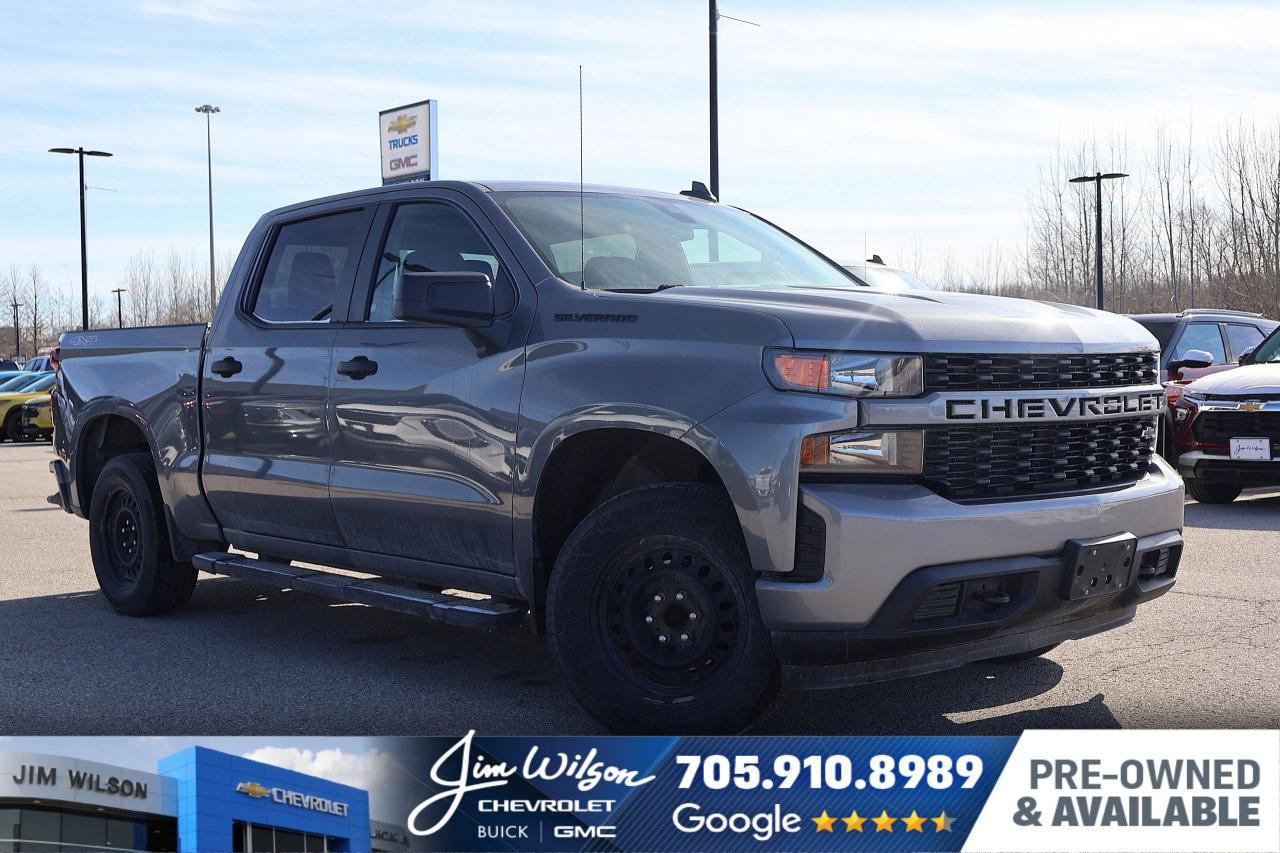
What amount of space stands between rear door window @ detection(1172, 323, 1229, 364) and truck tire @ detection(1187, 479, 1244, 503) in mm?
2631

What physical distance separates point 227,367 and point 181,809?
308cm

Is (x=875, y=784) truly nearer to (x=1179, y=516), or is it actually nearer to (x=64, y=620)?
(x=1179, y=516)

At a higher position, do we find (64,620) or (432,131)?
(432,131)

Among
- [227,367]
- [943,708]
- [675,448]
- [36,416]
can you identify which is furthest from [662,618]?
[36,416]

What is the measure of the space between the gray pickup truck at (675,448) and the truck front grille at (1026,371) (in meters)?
0.01

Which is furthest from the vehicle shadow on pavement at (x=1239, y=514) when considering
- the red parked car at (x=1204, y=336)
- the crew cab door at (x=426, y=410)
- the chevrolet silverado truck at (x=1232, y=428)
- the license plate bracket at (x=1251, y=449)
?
the crew cab door at (x=426, y=410)

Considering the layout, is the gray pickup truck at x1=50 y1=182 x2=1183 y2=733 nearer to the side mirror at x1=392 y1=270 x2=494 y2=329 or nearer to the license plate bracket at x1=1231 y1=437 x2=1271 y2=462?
the side mirror at x1=392 y1=270 x2=494 y2=329

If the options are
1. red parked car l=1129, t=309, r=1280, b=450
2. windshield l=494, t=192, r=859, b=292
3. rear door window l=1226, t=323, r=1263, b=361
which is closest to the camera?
windshield l=494, t=192, r=859, b=292

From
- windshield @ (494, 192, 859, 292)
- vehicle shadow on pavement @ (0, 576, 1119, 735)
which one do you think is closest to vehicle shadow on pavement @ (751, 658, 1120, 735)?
vehicle shadow on pavement @ (0, 576, 1119, 735)

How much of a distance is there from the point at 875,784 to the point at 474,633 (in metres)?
3.25

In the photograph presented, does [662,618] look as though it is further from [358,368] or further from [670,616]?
[358,368]

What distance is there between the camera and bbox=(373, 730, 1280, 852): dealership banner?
125 inches

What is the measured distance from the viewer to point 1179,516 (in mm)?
4562

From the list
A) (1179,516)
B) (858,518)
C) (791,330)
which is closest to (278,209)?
(791,330)
